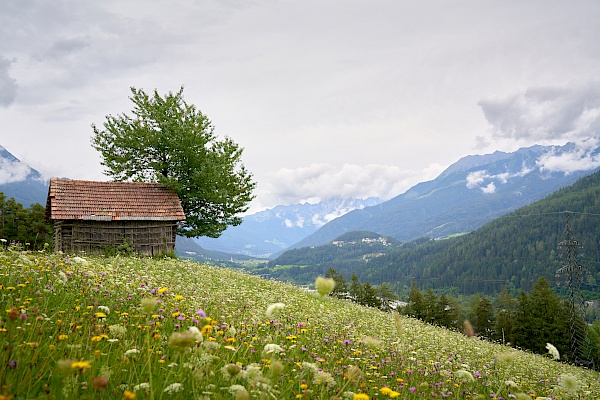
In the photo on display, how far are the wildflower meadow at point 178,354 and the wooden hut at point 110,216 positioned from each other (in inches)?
671

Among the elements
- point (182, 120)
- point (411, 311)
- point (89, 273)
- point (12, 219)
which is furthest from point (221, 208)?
point (411, 311)

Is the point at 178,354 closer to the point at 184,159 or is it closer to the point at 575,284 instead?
the point at 184,159

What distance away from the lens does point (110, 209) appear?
2575 centimetres

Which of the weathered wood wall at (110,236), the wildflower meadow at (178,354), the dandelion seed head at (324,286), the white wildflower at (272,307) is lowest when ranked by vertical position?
the wildflower meadow at (178,354)

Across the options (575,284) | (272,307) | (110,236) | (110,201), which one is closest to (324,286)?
(272,307)

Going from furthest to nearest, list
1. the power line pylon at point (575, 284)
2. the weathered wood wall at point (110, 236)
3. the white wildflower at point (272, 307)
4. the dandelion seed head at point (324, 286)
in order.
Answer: the power line pylon at point (575, 284), the weathered wood wall at point (110, 236), the white wildflower at point (272, 307), the dandelion seed head at point (324, 286)

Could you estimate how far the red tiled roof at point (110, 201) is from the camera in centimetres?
2489

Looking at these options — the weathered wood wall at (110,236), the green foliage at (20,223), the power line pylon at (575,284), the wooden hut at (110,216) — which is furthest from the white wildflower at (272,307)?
the green foliage at (20,223)

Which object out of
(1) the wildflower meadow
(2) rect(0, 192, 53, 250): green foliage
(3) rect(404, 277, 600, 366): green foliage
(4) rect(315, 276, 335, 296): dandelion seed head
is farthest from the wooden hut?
(3) rect(404, 277, 600, 366): green foliage

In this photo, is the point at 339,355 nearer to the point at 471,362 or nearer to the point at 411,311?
the point at 471,362

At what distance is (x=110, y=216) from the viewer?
25.2 metres

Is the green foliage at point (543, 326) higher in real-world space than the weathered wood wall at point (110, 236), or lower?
lower

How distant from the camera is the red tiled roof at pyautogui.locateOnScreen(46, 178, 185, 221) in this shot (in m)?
24.9

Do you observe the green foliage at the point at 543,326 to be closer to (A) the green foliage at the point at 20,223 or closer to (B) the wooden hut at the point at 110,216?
(B) the wooden hut at the point at 110,216
